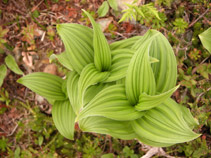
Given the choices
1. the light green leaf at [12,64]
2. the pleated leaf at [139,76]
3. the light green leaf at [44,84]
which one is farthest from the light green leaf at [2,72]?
the pleated leaf at [139,76]

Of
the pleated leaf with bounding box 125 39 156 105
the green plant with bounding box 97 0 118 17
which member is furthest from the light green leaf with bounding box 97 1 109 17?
the pleated leaf with bounding box 125 39 156 105

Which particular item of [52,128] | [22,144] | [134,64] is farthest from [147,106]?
[22,144]

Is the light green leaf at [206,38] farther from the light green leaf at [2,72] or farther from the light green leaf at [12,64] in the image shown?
the light green leaf at [2,72]

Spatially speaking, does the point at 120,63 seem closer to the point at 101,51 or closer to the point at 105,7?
the point at 101,51

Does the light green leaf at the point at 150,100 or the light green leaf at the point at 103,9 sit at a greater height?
the light green leaf at the point at 103,9

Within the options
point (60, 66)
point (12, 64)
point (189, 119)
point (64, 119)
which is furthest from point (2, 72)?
point (189, 119)

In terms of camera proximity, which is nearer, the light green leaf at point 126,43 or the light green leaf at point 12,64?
the light green leaf at point 126,43

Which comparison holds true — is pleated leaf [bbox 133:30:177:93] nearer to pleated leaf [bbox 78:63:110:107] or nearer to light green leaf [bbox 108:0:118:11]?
pleated leaf [bbox 78:63:110:107]
